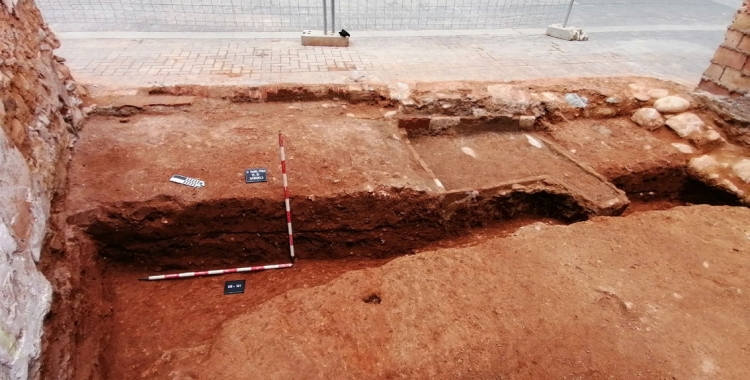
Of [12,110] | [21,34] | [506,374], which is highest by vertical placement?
[21,34]

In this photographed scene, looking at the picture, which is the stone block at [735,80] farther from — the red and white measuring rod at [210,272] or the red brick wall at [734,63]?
the red and white measuring rod at [210,272]

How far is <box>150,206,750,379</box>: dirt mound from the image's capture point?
2.45m

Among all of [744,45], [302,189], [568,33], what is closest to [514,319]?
[302,189]

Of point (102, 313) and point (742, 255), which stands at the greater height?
point (742, 255)

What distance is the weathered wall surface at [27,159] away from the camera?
6.76 feet

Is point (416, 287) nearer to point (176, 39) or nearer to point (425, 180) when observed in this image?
point (425, 180)

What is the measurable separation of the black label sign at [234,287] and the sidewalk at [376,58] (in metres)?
3.15

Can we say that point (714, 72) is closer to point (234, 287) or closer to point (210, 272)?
point (234, 287)

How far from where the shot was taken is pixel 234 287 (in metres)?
3.68

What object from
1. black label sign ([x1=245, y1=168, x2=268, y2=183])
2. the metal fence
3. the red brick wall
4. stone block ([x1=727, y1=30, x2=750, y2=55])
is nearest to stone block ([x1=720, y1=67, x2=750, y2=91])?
the red brick wall

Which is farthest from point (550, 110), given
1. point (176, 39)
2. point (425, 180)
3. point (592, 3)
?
point (592, 3)

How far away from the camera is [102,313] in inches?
124

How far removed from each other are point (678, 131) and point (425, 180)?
343 centimetres

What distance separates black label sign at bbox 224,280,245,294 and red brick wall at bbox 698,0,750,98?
20.8ft
